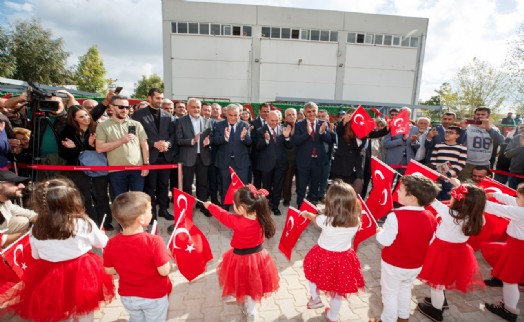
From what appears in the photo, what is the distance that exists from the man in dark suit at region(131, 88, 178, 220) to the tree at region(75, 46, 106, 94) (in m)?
32.9

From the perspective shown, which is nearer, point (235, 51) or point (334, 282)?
point (334, 282)

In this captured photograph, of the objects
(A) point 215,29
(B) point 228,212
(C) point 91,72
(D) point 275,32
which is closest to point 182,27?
(A) point 215,29

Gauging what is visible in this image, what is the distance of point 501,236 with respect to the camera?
399cm

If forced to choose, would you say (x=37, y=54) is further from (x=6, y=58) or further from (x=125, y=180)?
(x=125, y=180)

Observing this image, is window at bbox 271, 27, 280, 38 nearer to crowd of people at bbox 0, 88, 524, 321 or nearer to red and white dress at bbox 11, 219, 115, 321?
crowd of people at bbox 0, 88, 524, 321

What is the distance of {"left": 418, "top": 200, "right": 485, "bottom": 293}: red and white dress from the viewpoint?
2.87m

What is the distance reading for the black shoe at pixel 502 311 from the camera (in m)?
2.94

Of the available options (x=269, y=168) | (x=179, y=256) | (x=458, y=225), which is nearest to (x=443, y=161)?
(x=458, y=225)

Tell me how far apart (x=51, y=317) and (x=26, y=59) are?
3282 cm

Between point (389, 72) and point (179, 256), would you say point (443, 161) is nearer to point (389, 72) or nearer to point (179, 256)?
point (179, 256)

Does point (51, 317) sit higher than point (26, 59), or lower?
lower

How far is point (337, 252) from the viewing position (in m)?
2.74

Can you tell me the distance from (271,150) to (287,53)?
80.7ft

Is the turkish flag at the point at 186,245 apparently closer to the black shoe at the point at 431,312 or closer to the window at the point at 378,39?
the black shoe at the point at 431,312
